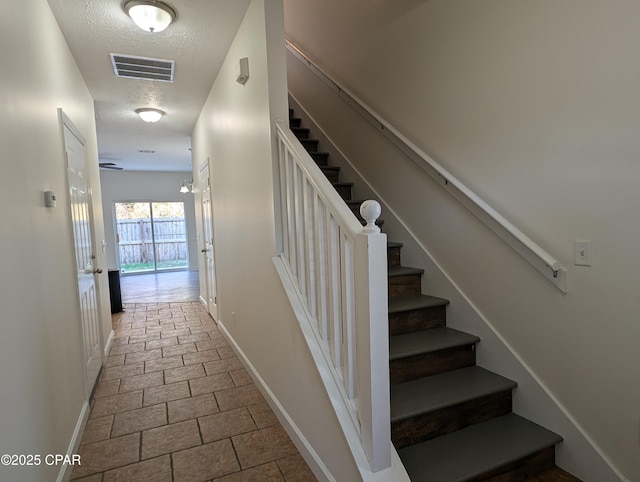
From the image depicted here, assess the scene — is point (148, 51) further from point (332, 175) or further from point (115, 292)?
point (115, 292)

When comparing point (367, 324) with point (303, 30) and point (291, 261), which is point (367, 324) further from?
point (303, 30)

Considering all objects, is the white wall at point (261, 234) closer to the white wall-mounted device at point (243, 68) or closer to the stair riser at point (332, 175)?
the white wall-mounted device at point (243, 68)

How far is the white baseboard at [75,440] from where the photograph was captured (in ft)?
5.89

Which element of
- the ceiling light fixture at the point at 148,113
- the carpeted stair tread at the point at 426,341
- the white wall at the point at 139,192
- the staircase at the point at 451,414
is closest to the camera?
the staircase at the point at 451,414

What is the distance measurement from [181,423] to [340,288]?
64.7 inches

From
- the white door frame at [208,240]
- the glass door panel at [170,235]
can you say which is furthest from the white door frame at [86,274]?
the glass door panel at [170,235]

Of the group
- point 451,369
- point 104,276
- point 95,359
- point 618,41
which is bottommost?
point 95,359

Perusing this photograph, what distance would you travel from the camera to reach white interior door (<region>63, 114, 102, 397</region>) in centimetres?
255

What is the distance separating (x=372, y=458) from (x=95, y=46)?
11.3 ft

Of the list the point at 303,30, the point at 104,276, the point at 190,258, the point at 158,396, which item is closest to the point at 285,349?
the point at 158,396

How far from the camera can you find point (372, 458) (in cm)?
141

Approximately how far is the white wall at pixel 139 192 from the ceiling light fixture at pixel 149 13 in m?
7.85

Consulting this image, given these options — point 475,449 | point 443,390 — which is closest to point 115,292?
point 443,390

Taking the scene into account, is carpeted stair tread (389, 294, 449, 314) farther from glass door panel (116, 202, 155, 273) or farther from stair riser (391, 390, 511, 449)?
glass door panel (116, 202, 155, 273)
